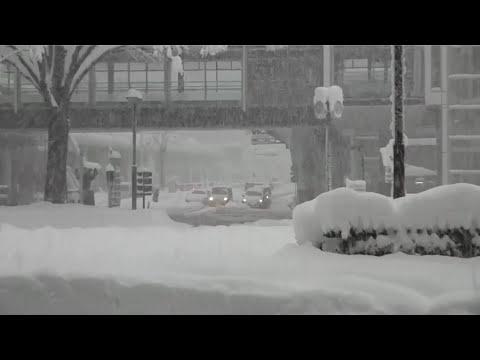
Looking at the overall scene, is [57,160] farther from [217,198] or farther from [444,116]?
[444,116]

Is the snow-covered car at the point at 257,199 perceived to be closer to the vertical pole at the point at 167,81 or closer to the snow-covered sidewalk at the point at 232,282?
the vertical pole at the point at 167,81

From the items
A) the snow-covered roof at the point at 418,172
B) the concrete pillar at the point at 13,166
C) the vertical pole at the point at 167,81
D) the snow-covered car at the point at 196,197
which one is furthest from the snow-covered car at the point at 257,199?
the concrete pillar at the point at 13,166

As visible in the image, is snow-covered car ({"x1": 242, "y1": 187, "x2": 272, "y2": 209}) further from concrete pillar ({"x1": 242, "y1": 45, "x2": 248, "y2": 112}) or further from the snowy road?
concrete pillar ({"x1": 242, "y1": 45, "x2": 248, "y2": 112})

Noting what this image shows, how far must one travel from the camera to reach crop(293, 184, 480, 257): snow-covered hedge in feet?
25.4

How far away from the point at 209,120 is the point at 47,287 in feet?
75.2

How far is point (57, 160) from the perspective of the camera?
1872 cm

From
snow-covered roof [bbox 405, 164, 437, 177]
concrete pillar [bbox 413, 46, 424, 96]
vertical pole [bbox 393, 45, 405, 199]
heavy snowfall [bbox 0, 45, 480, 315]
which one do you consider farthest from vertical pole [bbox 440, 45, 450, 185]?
vertical pole [bbox 393, 45, 405, 199]

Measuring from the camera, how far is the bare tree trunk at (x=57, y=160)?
1853 cm

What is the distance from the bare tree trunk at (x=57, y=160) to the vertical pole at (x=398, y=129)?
1277 cm

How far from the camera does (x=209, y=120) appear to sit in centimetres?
2942

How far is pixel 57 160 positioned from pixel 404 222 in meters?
14.3

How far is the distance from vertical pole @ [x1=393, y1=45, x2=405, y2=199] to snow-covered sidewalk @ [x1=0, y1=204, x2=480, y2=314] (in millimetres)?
2390

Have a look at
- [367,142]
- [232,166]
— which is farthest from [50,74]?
[232,166]

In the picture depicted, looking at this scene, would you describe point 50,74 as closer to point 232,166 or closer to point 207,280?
point 207,280
